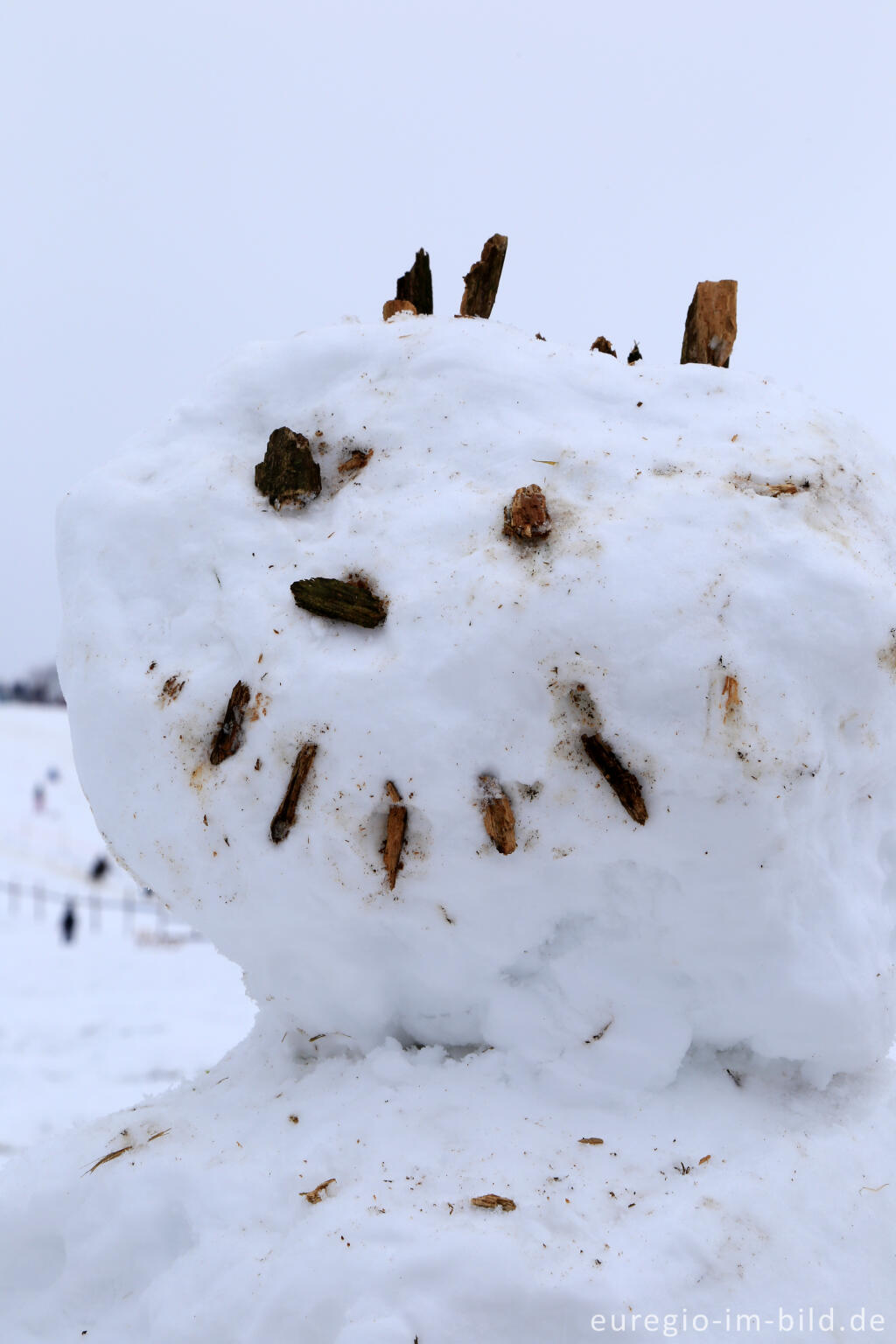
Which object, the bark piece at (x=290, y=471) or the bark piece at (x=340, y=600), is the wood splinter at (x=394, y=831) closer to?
the bark piece at (x=340, y=600)

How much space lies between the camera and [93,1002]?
8953 millimetres

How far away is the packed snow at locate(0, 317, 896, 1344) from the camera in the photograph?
197 centimetres

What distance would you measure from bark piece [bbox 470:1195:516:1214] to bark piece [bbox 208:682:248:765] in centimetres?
119

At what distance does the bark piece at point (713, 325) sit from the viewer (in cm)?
295

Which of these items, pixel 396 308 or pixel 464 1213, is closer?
pixel 464 1213

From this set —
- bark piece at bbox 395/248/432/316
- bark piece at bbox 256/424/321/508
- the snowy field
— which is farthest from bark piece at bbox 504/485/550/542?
the snowy field

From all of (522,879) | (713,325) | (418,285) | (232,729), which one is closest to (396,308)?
(418,285)

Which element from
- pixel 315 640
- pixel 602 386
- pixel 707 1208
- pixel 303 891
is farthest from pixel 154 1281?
pixel 602 386

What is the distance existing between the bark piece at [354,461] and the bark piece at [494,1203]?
73.0 inches

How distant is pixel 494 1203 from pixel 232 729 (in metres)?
1.26

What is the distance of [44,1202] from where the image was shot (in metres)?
2.41

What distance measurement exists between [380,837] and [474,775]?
290 mm

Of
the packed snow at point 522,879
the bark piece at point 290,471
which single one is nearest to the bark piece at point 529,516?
the packed snow at point 522,879

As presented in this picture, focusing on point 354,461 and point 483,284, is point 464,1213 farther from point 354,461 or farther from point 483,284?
point 483,284
